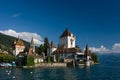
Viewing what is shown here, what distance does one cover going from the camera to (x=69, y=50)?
138 meters

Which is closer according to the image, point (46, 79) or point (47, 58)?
point (46, 79)

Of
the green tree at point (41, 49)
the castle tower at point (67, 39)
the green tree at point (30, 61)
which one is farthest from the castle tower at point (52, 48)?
the green tree at point (30, 61)

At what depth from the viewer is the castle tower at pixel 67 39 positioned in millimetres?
152250

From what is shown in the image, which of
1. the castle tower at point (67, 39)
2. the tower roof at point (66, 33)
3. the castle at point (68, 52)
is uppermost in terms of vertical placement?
the tower roof at point (66, 33)

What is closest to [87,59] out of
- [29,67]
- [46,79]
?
[29,67]

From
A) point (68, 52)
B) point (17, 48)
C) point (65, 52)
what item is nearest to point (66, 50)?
point (65, 52)

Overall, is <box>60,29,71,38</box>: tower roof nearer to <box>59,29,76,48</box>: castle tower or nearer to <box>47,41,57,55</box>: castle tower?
<box>59,29,76,48</box>: castle tower

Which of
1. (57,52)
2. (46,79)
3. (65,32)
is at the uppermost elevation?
(65,32)

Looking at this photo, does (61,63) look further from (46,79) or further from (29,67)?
(46,79)

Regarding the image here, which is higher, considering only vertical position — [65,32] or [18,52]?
[65,32]

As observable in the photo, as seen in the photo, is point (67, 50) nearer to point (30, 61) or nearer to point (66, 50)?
point (66, 50)

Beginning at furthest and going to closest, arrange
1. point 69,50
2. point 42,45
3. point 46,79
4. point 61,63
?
point 42,45
point 69,50
point 61,63
point 46,79

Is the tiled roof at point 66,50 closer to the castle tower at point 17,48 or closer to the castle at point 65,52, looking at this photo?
the castle at point 65,52

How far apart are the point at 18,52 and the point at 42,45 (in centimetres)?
1869
